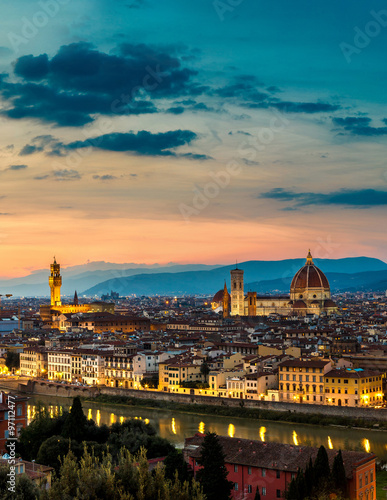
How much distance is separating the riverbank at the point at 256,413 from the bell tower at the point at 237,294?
40562mm

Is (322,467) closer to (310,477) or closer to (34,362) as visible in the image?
(310,477)

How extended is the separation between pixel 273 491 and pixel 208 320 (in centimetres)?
4642

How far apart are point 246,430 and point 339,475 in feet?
32.1

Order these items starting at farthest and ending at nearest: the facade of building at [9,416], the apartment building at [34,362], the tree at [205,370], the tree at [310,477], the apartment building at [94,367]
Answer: the apartment building at [34,362]
the apartment building at [94,367]
the tree at [205,370]
the facade of building at [9,416]
the tree at [310,477]

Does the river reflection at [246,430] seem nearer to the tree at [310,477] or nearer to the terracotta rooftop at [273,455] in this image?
the terracotta rooftop at [273,455]

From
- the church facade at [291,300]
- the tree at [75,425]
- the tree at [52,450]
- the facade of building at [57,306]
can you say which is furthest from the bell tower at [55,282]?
the tree at [52,450]

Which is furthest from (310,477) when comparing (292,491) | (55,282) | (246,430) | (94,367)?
(55,282)

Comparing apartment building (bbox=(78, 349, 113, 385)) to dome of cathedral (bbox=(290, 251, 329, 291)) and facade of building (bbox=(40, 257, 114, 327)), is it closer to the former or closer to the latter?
facade of building (bbox=(40, 257, 114, 327))

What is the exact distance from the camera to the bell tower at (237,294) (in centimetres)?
7038

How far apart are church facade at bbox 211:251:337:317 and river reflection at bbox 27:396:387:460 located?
139 feet

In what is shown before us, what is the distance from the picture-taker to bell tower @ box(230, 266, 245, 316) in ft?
231

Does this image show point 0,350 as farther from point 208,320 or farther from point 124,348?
point 208,320

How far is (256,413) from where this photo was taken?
25.8 metres

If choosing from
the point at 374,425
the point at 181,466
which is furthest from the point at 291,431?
the point at 181,466
